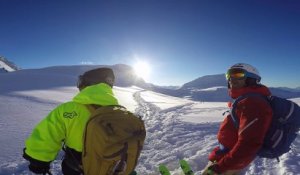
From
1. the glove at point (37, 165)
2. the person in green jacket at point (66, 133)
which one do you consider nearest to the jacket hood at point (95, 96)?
the person in green jacket at point (66, 133)

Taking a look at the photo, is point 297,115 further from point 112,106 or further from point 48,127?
point 48,127

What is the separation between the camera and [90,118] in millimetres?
2746

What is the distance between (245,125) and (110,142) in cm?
161

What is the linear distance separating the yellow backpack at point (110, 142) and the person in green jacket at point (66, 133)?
0.62ft

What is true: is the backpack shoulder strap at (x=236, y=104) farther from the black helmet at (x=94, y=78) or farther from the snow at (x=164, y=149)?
the snow at (x=164, y=149)

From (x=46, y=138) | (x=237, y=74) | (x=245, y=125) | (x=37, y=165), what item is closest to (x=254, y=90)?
(x=237, y=74)

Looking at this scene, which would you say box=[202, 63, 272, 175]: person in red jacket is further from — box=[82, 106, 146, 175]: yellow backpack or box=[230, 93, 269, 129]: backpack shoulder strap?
box=[82, 106, 146, 175]: yellow backpack

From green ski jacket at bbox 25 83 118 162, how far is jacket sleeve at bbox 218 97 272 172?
1.53 metres

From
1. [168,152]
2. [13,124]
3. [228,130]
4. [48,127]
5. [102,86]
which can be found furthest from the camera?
[13,124]

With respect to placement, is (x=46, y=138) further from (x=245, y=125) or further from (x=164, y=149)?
(x=164, y=149)

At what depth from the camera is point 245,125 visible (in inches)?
135

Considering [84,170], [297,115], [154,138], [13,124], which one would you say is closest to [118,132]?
[84,170]

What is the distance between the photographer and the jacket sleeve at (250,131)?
336 cm

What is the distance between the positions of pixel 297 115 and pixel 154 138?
19.8 ft
